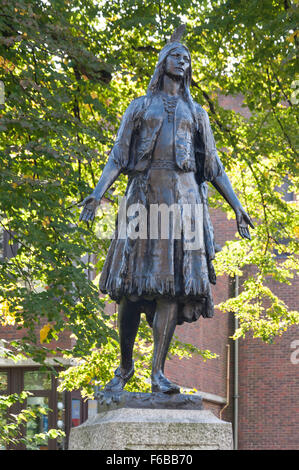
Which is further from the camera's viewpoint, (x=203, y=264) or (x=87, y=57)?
(x=87, y=57)

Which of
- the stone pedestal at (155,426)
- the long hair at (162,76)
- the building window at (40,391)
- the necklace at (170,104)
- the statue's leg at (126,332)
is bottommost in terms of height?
the building window at (40,391)

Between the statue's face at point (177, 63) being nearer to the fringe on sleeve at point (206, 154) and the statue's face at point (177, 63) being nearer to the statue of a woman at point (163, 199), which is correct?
the statue of a woman at point (163, 199)

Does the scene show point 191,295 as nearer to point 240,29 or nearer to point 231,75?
point 240,29

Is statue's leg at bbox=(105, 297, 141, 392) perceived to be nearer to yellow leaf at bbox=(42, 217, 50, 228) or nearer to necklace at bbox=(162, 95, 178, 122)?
necklace at bbox=(162, 95, 178, 122)

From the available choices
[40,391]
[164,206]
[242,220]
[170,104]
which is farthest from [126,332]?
[40,391]

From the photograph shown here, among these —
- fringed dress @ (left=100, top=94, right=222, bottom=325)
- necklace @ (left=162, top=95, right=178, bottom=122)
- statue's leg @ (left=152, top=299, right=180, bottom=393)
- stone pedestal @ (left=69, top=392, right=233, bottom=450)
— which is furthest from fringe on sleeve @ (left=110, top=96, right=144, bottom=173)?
stone pedestal @ (left=69, top=392, right=233, bottom=450)

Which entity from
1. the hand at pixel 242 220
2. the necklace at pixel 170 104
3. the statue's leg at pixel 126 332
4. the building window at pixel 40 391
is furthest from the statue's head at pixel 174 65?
the building window at pixel 40 391

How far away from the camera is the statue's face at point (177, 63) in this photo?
6.72 metres

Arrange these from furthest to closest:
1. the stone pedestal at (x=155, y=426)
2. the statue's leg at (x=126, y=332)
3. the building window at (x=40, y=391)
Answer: the building window at (x=40, y=391) < the statue's leg at (x=126, y=332) < the stone pedestal at (x=155, y=426)

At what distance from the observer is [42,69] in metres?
12.6

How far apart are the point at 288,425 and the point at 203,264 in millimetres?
21132

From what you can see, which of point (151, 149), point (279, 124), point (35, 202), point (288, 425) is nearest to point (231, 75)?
point (279, 124)

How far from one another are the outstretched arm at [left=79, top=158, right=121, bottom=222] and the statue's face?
718mm

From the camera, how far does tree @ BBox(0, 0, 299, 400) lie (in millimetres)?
11453
